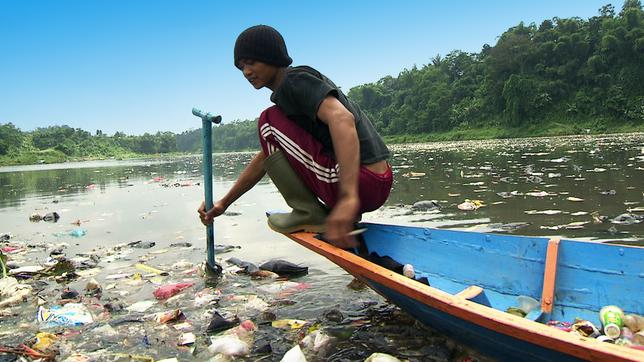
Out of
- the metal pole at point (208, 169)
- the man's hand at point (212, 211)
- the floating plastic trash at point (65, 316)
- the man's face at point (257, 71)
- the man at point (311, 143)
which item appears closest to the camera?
the man at point (311, 143)

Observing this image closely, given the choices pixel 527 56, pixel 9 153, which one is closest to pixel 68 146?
pixel 9 153

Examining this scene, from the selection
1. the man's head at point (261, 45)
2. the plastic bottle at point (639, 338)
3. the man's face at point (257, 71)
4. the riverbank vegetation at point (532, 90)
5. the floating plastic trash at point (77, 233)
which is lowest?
the floating plastic trash at point (77, 233)

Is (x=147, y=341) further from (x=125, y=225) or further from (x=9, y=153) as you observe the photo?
(x=9, y=153)

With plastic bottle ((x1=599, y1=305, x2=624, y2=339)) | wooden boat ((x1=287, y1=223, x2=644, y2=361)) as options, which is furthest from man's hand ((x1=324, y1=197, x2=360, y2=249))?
plastic bottle ((x1=599, y1=305, x2=624, y2=339))

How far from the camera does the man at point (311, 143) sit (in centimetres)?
214

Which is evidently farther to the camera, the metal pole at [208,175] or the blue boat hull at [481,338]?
the metal pole at [208,175]

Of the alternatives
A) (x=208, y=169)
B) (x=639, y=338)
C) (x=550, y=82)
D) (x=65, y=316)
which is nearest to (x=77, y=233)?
(x=208, y=169)

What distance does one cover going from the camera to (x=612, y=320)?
80.1 inches

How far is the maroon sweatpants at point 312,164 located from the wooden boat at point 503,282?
0.29 m

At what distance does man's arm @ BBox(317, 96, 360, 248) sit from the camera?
6.65 feet

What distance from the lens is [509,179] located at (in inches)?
327

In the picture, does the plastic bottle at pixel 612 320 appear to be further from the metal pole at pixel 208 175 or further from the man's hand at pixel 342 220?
the metal pole at pixel 208 175

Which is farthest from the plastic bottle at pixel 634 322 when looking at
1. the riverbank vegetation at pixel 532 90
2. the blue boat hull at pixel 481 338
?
the riverbank vegetation at pixel 532 90

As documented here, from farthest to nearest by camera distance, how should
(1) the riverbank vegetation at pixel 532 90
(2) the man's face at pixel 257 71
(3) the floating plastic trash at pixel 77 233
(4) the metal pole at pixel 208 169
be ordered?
(1) the riverbank vegetation at pixel 532 90
(3) the floating plastic trash at pixel 77 233
(4) the metal pole at pixel 208 169
(2) the man's face at pixel 257 71
